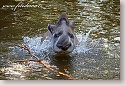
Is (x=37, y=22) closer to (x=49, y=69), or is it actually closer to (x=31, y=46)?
(x=31, y=46)

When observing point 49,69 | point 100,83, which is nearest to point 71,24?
point 49,69

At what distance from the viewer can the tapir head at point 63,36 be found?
15.3ft

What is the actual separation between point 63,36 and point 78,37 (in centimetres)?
82

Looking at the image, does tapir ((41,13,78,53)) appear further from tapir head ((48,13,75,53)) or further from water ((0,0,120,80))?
water ((0,0,120,80))

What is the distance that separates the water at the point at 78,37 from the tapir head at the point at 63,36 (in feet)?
0.58

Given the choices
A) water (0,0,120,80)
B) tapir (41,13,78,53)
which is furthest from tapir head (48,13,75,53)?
water (0,0,120,80)

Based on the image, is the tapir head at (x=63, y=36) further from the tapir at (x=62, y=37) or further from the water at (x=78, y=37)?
the water at (x=78, y=37)

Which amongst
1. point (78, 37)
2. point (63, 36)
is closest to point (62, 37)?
point (63, 36)

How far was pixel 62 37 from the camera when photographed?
471 centimetres

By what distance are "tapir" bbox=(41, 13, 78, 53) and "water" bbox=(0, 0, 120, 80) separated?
148 mm

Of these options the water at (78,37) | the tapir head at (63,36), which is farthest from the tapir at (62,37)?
the water at (78,37)

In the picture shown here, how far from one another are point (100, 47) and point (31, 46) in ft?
2.77

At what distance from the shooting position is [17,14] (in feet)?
18.0

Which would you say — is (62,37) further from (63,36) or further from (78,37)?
(78,37)
